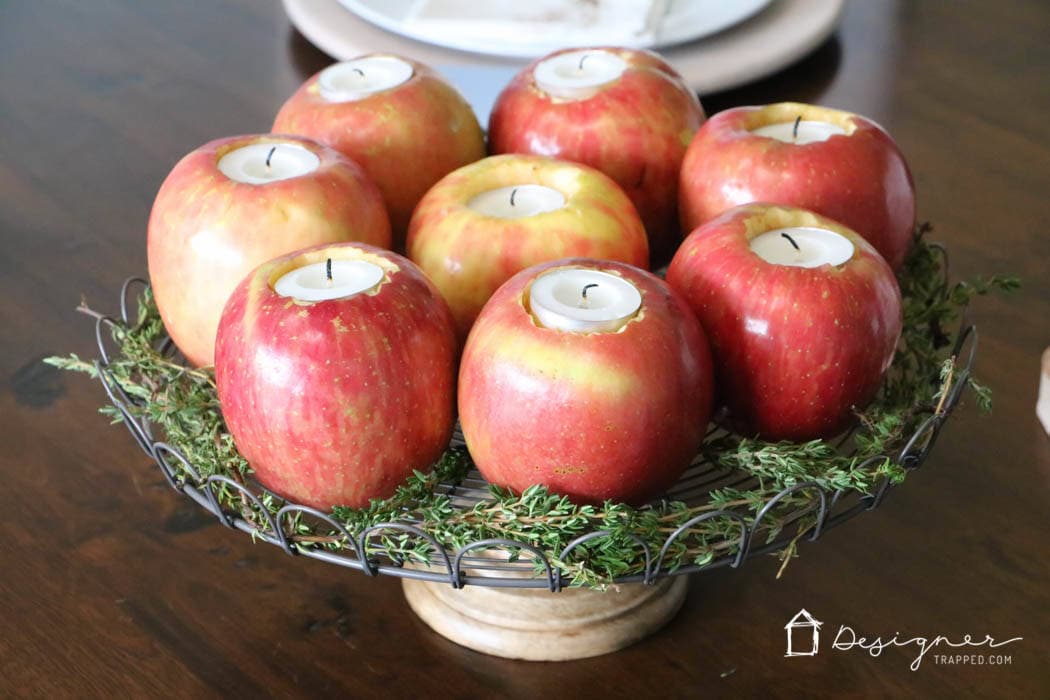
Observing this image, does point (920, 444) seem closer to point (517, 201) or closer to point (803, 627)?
point (803, 627)

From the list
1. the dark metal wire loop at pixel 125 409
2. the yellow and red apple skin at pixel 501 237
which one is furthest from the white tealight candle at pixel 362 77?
the dark metal wire loop at pixel 125 409

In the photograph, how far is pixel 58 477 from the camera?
2.46ft

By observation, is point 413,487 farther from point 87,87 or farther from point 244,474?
point 87,87

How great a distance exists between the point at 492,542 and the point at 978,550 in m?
0.31

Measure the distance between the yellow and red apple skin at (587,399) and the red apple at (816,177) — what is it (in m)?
0.16

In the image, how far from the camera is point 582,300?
583 mm

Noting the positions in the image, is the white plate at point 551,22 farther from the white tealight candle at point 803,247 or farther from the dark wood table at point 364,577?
the white tealight candle at point 803,247

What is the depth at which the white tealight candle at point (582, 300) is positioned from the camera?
56cm

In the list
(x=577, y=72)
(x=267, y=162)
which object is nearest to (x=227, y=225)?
(x=267, y=162)

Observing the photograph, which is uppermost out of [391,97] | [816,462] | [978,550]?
[391,97]

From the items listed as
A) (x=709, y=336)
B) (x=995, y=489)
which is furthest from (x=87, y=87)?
(x=995, y=489)

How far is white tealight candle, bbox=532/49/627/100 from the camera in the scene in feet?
2.58

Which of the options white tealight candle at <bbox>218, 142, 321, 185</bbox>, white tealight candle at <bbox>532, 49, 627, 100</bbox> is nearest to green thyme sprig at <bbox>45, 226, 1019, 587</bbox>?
white tealight candle at <bbox>218, 142, 321, 185</bbox>

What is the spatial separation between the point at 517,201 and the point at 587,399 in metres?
0.20
